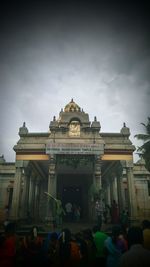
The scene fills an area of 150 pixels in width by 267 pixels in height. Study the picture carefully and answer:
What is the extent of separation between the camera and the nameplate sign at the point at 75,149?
47.9 feet

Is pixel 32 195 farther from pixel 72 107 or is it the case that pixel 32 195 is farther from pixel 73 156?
pixel 72 107

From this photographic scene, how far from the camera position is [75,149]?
14.6 m

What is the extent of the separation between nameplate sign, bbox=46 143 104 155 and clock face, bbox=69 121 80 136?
51.5 inches

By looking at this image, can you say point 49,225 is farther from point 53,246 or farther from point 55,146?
point 53,246

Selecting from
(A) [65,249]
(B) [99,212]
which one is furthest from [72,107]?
(A) [65,249]

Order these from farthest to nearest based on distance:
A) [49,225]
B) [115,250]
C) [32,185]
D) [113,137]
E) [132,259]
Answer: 1. [32,185]
2. [113,137]
3. [49,225]
4. [115,250]
5. [132,259]

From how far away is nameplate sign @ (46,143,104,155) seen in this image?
47.9 ft

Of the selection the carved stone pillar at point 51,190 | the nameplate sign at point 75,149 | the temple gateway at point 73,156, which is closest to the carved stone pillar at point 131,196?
the temple gateway at point 73,156

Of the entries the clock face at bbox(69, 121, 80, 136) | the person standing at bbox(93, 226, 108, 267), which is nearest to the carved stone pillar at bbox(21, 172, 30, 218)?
the clock face at bbox(69, 121, 80, 136)

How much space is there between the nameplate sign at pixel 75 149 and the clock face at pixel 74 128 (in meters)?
1.31

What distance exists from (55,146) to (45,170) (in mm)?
6021

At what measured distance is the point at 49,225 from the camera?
12758mm

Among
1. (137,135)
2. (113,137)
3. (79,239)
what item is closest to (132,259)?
(79,239)

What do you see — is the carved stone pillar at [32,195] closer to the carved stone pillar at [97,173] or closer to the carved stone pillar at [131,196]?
the carved stone pillar at [97,173]
